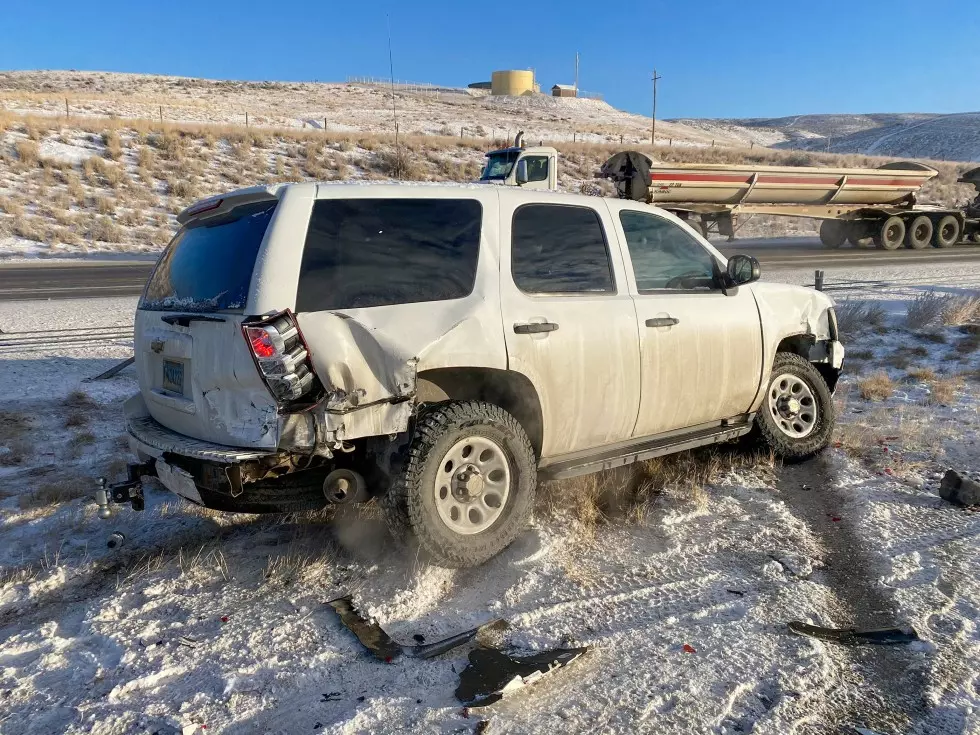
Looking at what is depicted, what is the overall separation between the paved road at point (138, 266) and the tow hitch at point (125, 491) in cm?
977

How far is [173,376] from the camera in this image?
144 inches

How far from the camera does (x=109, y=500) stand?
3678mm

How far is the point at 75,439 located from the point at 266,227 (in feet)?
10.9

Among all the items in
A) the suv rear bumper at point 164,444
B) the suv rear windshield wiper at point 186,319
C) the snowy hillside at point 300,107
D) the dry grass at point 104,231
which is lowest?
the suv rear bumper at point 164,444

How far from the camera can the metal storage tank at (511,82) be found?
9812 centimetres

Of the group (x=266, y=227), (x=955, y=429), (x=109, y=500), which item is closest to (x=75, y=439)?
(x=109, y=500)

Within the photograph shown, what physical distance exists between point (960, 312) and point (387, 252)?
30.1 ft

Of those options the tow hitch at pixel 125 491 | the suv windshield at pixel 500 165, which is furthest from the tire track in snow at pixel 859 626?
the suv windshield at pixel 500 165

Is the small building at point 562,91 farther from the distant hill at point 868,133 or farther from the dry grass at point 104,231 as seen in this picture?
the dry grass at point 104,231

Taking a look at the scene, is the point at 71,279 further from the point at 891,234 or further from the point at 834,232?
the point at 891,234

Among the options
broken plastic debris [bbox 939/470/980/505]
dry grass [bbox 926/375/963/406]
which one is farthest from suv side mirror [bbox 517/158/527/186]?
broken plastic debris [bbox 939/470/980/505]

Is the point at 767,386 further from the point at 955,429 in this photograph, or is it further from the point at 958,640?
the point at 958,640

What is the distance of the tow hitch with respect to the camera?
3.62m

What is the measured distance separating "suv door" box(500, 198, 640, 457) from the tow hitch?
2.01 m
